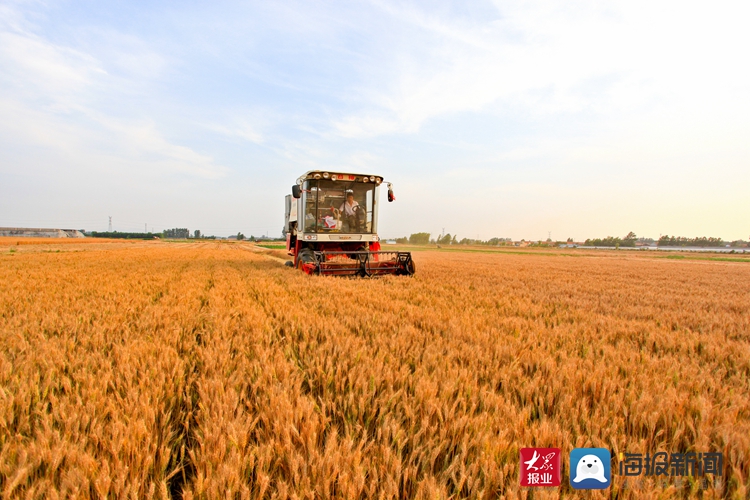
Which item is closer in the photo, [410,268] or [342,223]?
[410,268]

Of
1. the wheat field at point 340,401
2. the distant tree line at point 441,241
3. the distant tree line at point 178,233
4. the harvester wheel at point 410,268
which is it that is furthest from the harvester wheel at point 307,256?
the distant tree line at point 178,233

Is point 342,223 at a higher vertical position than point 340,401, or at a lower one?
higher

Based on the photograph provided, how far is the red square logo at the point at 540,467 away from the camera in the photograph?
1.40m

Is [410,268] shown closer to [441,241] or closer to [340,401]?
[340,401]

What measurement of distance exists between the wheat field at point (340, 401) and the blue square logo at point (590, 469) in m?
0.04

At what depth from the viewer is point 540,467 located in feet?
4.83

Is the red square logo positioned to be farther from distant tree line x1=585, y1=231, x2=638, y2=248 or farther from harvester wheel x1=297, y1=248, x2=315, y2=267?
distant tree line x1=585, y1=231, x2=638, y2=248

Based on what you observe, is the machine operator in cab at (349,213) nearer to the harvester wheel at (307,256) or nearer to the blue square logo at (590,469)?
the harvester wheel at (307,256)

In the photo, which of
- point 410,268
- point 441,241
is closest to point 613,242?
point 441,241

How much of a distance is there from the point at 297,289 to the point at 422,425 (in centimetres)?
510

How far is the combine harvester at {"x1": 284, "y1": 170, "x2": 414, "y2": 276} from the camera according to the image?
955cm

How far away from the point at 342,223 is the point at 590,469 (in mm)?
9419
